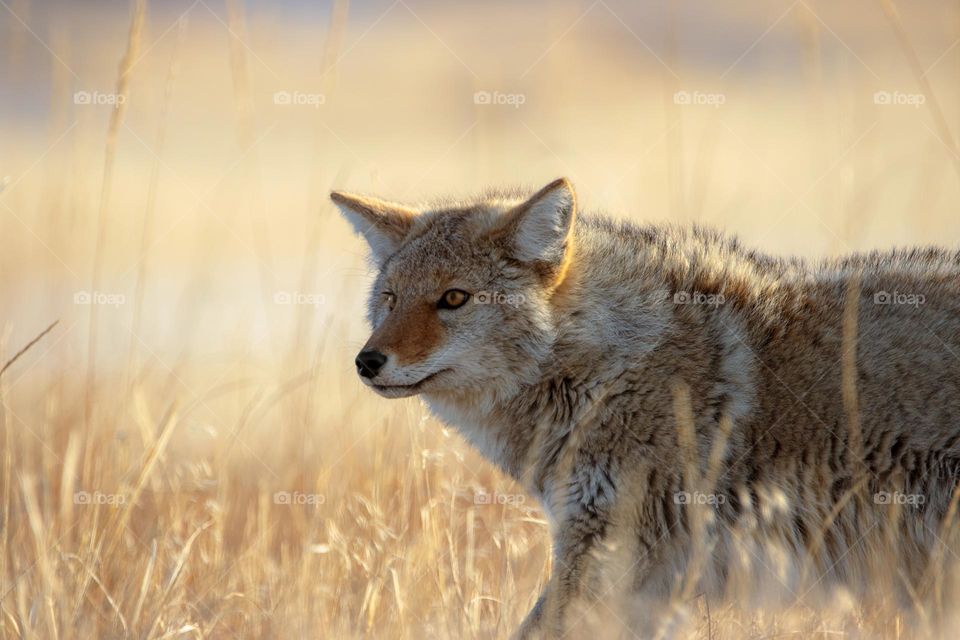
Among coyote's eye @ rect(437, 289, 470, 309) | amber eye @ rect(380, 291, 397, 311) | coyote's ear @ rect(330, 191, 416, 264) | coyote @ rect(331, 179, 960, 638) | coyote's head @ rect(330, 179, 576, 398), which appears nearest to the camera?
coyote @ rect(331, 179, 960, 638)

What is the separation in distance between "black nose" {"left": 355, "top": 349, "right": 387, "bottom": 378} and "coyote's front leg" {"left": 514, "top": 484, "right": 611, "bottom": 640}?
110 centimetres

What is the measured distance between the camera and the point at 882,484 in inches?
185

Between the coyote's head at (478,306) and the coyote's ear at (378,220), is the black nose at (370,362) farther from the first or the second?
the coyote's ear at (378,220)

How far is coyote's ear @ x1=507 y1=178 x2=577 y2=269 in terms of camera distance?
492 centimetres

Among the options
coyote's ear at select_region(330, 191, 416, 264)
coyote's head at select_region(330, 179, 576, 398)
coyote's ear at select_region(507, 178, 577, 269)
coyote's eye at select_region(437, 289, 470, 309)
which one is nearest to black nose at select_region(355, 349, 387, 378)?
coyote's head at select_region(330, 179, 576, 398)

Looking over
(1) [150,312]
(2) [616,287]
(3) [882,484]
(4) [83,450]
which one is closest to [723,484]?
(3) [882,484]

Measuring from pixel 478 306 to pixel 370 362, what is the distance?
0.62 metres

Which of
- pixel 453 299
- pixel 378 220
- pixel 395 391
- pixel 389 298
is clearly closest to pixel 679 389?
pixel 453 299

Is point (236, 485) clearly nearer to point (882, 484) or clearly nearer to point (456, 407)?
point (456, 407)

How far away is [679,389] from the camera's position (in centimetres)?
485

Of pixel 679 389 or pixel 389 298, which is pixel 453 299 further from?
pixel 679 389

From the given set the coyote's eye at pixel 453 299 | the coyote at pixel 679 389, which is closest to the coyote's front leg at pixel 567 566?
the coyote at pixel 679 389

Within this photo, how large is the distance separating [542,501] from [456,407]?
0.64 meters

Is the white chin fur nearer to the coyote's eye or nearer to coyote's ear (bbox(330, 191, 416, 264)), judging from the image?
the coyote's eye
